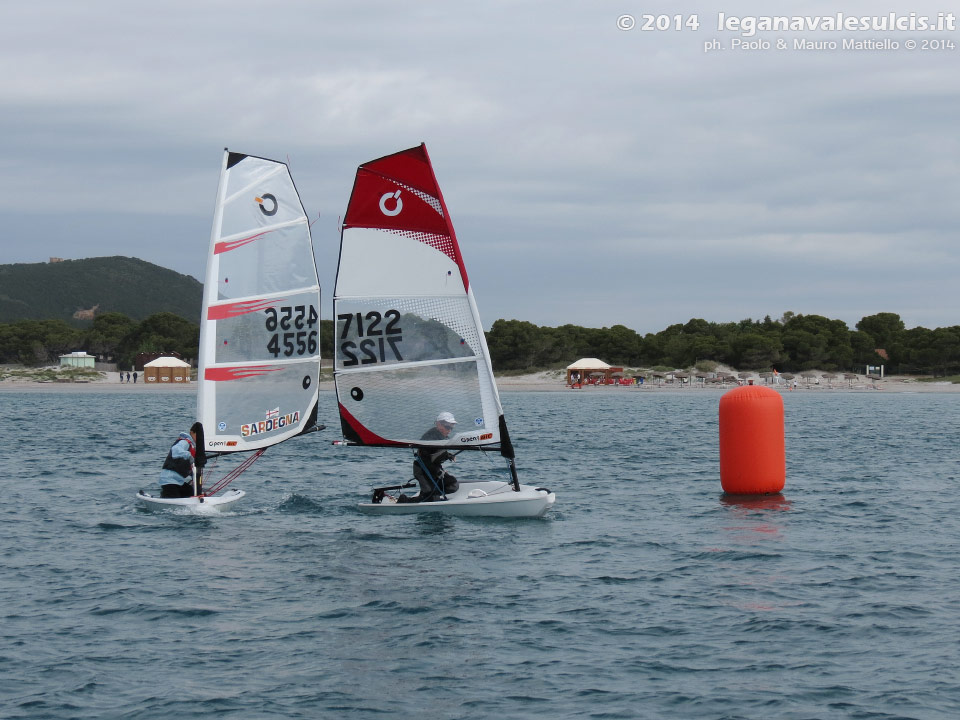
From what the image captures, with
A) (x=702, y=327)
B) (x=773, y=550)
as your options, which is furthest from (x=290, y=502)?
(x=702, y=327)

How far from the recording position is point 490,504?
17312 mm

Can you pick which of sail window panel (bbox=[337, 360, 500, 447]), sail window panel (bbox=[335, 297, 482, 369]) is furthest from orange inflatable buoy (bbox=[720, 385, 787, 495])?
sail window panel (bbox=[335, 297, 482, 369])

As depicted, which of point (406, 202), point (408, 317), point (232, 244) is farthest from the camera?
point (232, 244)

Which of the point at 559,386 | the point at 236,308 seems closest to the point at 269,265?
the point at 236,308

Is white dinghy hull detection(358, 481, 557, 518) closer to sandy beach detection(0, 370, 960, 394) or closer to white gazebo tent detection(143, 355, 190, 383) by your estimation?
sandy beach detection(0, 370, 960, 394)

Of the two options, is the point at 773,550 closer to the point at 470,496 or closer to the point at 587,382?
the point at 470,496

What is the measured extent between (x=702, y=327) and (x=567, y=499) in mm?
102155

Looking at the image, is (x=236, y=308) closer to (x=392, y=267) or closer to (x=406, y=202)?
(x=392, y=267)

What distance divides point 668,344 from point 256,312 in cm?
9797

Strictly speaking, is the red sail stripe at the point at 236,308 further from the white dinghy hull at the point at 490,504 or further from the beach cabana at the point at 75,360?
the beach cabana at the point at 75,360

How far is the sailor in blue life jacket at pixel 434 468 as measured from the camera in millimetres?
17688

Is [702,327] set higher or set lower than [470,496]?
higher

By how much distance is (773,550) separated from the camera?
15.4m

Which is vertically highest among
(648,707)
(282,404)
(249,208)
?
(249,208)
